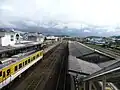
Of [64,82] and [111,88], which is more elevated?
[111,88]

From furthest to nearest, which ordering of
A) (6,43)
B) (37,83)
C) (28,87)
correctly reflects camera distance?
(6,43) < (37,83) < (28,87)

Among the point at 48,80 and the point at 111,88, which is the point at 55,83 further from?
the point at 111,88

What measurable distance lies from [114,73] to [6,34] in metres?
50.3

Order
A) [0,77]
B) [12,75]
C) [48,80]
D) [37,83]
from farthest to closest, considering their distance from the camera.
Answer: [48,80], [37,83], [12,75], [0,77]

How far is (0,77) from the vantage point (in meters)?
14.0

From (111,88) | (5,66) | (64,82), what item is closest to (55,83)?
(64,82)

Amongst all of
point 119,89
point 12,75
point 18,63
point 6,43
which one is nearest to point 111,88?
point 119,89

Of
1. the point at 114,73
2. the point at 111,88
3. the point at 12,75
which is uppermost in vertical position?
the point at 114,73

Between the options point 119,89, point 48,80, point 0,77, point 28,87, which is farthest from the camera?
point 48,80

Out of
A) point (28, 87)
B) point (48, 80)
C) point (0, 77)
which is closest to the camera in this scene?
point (0, 77)

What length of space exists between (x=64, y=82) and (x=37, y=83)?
334cm

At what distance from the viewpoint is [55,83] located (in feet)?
65.4

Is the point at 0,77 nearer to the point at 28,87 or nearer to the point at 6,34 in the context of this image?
the point at 28,87

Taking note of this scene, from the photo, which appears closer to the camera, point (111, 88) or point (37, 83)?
point (111, 88)
